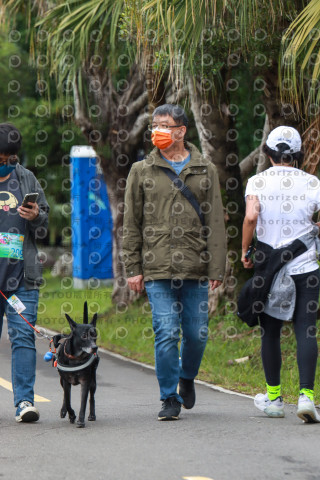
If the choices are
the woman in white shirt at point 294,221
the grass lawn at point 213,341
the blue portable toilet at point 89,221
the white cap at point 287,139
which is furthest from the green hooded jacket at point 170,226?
the blue portable toilet at point 89,221

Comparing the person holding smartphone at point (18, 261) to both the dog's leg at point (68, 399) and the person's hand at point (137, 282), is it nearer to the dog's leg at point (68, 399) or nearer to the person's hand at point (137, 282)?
the dog's leg at point (68, 399)

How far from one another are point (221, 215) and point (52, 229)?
18.9 meters

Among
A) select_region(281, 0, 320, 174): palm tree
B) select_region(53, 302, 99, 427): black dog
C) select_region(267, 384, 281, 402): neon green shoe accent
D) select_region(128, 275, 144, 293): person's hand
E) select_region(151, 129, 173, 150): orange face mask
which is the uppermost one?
select_region(281, 0, 320, 174): palm tree

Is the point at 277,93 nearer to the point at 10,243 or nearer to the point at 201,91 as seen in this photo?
the point at 201,91

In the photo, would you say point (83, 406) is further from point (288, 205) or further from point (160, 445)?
point (288, 205)

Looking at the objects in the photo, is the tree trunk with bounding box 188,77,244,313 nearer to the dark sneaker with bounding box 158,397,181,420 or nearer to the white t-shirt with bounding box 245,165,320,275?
the white t-shirt with bounding box 245,165,320,275

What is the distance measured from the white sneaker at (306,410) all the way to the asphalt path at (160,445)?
2.5 inches

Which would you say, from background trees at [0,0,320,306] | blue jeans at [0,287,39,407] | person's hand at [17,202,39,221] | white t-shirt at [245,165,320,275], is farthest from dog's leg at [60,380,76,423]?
background trees at [0,0,320,306]

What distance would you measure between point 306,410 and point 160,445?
1071 millimetres

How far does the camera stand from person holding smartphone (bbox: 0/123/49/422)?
738 centimetres

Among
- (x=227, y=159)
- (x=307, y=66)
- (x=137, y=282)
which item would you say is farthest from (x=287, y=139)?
(x=227, y=159)

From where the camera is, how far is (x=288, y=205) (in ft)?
23.2

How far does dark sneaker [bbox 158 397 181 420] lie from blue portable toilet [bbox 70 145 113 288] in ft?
50.1

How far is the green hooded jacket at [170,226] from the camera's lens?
7.25m
